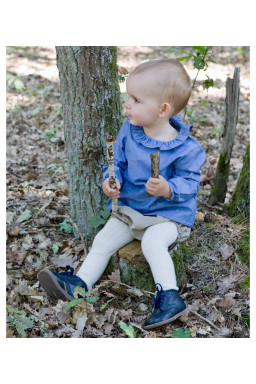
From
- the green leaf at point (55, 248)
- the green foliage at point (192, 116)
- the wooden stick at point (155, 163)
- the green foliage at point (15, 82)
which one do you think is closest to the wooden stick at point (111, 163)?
the wooden stick at point (155, 163)

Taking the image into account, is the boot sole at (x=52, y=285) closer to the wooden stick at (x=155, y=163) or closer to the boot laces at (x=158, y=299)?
→ the boot laces at (x=158, y=299)

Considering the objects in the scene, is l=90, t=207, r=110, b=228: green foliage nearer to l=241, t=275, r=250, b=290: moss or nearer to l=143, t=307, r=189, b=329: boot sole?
l=143, t=307, r=189, b=329: boot sole

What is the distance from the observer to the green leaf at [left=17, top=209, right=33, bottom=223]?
172 inches

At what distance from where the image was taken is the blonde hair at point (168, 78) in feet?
9.79

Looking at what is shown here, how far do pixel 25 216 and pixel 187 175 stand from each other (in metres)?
1.96

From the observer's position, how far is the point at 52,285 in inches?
127

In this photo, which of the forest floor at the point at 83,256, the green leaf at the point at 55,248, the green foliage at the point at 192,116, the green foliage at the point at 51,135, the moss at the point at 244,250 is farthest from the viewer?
the green foliage at the point at 192,116

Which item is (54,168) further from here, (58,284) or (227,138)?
(58,284)

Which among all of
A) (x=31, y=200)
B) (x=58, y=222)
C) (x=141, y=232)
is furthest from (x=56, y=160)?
(x=141, y=232)

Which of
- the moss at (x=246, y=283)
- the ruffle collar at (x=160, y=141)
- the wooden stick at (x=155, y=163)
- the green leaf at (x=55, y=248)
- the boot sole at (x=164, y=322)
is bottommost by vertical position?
the boot sole at (x=164, y=322)

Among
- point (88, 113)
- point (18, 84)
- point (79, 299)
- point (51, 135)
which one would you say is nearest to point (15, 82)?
point (18, 84)

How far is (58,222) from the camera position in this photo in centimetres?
437

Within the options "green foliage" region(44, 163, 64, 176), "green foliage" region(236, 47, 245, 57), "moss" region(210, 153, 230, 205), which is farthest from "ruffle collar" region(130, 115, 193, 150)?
"green foliage" region(236, 47, 245, 57)

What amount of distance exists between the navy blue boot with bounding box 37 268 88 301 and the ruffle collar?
1202mm
